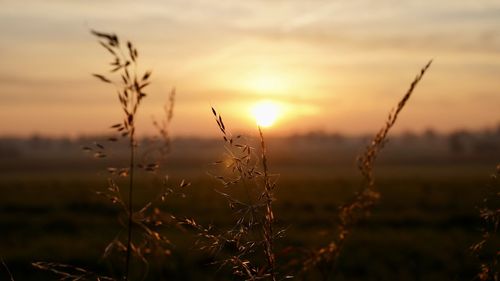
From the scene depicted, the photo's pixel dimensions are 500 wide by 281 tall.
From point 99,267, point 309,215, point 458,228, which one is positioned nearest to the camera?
point 99,267

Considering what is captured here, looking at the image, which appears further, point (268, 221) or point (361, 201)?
point (361, 201)

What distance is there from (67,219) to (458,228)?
11.2m

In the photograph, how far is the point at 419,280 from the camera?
10.0 metres

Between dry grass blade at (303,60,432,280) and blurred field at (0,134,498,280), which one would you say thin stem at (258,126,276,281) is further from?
blurred field at (0,134,498,280)

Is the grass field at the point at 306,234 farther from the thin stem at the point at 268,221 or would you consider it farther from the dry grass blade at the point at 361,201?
the thin stem at the point at 268,221

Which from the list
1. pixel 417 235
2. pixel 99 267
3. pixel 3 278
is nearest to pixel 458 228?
pixel 417 235

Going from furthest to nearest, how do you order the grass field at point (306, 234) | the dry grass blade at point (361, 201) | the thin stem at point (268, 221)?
1. the grass field at point (306, 234)
2. the dry grass blade at point (361, 201)
3. the thin stem at point (268, 221)

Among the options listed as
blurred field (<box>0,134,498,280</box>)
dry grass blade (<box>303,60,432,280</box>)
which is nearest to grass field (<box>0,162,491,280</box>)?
blurred field (<box>0,134,498,280</box>)

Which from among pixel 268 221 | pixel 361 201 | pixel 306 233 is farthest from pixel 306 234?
pixel 268 221

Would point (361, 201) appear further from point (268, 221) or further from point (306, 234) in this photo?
point (306, 234)

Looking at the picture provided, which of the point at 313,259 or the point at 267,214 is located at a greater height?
the point at 267,214

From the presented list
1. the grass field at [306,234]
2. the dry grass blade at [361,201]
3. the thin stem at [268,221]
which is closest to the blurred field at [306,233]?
the grass field at [306,234]

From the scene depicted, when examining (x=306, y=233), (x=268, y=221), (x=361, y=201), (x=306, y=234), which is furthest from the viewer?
(x=306, y=233)

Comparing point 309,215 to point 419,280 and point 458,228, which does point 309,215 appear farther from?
point 419,280
